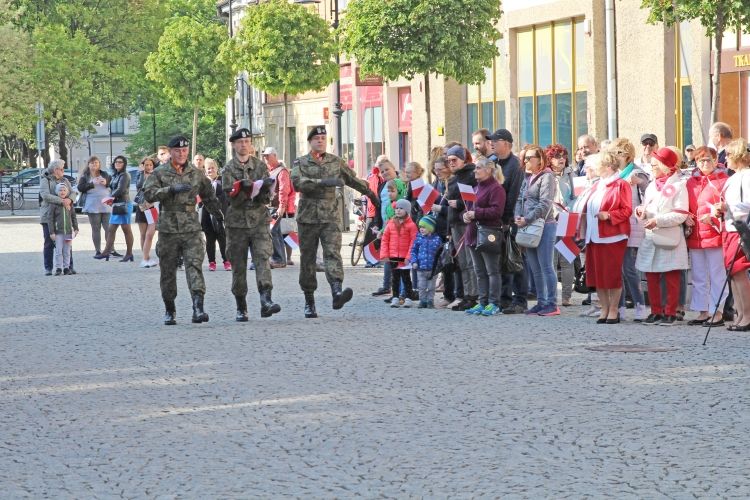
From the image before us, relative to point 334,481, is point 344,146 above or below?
above

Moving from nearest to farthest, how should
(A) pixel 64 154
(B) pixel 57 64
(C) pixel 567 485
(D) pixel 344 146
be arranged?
(C) pixel 567 485 → (D) pixel 344 146 → (B) pixel 57 64 → (A) pixel 64 154

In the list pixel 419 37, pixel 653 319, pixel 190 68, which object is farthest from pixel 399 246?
pixel 190 68

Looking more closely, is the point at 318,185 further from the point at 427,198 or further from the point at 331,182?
the point at 427,198

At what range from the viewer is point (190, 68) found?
68.5m

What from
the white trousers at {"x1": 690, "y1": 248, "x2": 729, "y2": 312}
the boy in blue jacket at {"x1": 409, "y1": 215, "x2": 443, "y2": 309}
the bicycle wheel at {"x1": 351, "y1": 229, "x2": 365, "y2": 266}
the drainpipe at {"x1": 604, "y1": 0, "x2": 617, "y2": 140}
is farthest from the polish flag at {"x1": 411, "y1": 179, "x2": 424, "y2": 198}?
the drainpipe at {"x1": 604, "y1": 0, "x2": 617, "y2": 140}

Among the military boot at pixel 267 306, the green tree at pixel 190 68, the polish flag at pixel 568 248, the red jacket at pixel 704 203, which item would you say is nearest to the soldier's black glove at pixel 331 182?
the military boot at pixel 267 306

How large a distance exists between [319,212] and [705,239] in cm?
384

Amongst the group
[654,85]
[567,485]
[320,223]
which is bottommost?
[567,485]

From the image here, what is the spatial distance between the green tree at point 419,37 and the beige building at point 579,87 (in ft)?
5.43

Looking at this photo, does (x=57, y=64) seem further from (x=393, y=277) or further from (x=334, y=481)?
(x=334, y=481)

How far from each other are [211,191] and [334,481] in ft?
27.4

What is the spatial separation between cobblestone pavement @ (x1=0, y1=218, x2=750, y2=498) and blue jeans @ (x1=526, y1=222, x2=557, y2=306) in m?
0.49

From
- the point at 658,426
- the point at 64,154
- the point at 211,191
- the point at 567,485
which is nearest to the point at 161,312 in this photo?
the point at 211,191

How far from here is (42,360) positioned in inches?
500
